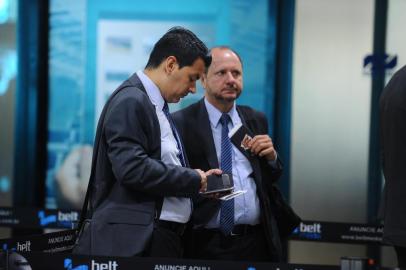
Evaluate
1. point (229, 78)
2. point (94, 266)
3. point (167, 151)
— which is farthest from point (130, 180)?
point (229, 78)

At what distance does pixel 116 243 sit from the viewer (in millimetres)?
3430

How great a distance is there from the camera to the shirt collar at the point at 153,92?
3621 millimetres

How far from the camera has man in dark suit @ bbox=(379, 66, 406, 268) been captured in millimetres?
3635

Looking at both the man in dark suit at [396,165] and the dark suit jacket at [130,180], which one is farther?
the man in dark suit at [396,165]

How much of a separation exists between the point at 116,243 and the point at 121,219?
11 cm

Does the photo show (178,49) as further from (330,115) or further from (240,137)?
(330,115)

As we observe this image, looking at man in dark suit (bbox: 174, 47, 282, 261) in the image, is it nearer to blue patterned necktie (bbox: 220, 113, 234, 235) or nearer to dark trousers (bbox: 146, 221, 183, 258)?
blue patterned necktie (bbox: 220, 113, 234, 235)

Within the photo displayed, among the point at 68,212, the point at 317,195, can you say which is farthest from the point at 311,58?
the point at 68,212

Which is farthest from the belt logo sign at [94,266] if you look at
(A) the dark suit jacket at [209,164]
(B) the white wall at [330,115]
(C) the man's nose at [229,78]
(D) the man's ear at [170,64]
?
(B) the white wall at [330,115]

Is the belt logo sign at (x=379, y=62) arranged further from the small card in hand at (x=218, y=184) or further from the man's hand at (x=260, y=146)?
the small card in hand at (x=218, y=184)

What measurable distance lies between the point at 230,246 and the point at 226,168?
46 centimetres

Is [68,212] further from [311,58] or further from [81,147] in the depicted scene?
[311,58]

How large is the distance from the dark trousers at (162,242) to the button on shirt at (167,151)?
59 mm

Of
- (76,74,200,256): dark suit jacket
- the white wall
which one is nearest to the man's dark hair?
(76,74,200,256): dark suit jacket
